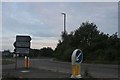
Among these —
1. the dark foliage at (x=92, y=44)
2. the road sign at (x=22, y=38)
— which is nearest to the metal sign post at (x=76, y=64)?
the road sign at (x=22, y=38)

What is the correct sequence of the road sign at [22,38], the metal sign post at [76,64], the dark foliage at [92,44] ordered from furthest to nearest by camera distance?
the dark foliage at [92,44] < the road sign at [22,38] < the metal sign post at [76,64]

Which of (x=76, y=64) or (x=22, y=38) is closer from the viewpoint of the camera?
(x=76, y=64)

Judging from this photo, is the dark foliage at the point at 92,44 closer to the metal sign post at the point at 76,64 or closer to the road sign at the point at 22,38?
the road sign at the point at 22,38

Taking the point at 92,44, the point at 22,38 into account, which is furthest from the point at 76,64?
the point at 92,44

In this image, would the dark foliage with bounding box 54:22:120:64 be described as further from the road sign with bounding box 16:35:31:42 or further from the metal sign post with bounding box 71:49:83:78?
the metal sign post with bounding box 71:49:83:78

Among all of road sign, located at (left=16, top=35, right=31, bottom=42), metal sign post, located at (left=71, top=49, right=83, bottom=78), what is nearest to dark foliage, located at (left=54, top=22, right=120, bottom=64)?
road sign, located at (left=16, top=35, right=31, bottom=42)

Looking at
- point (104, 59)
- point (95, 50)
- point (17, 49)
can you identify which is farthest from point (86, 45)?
point (17, 49)

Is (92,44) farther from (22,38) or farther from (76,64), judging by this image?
(76,64)

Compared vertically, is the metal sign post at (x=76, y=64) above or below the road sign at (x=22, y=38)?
below

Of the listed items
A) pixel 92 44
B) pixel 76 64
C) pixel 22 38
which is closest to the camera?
pixel 76 64

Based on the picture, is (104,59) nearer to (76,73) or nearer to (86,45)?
(86,45)

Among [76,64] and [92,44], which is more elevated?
[92,44]

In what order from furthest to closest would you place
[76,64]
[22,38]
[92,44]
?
[92,44] → [22,38] → [76,64]

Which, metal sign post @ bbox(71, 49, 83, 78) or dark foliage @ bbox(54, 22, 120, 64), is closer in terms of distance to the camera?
metal sign post @ bbox(71, 49, 83, 78)
